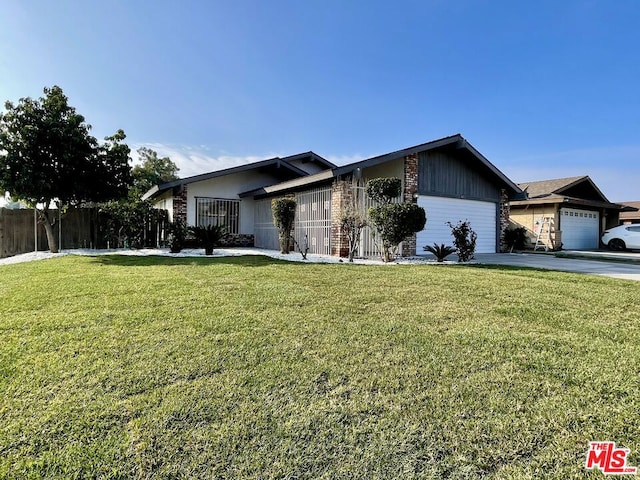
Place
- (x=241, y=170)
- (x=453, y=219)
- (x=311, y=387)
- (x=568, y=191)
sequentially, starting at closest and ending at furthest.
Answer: (x=311, y=387), (x=453, y=219), (x=241, y=170), (x=568, y=191)

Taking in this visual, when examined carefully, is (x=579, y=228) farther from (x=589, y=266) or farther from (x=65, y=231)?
(x=65, y=231)

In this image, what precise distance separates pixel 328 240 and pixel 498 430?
944 centimetres

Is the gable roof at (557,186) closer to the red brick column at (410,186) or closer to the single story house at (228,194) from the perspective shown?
the red brick column at (410,186)

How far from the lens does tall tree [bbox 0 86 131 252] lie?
1007cm

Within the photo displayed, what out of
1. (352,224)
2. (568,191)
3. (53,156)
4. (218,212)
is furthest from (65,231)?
(568,191)

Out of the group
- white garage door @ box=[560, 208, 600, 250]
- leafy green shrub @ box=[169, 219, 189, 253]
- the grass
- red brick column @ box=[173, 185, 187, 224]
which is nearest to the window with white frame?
red brick column @ box=[173, 185, 187, 224]

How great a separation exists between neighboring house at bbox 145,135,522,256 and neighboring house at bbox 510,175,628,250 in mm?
4118

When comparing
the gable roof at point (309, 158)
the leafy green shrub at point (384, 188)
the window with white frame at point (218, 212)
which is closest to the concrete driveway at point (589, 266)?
the leafy green shrub at point (384, 188)

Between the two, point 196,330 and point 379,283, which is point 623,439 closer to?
point 196,330

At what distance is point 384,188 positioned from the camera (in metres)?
9.39

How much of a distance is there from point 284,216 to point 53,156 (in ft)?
24.2

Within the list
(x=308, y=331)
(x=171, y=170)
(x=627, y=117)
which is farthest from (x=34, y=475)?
(x=171, y=170)

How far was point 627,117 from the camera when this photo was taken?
599 inches

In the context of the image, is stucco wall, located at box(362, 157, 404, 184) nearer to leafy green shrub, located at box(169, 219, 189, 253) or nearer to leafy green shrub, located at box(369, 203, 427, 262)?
leafy green shrub, located at box(369, 203, 427, 262)
